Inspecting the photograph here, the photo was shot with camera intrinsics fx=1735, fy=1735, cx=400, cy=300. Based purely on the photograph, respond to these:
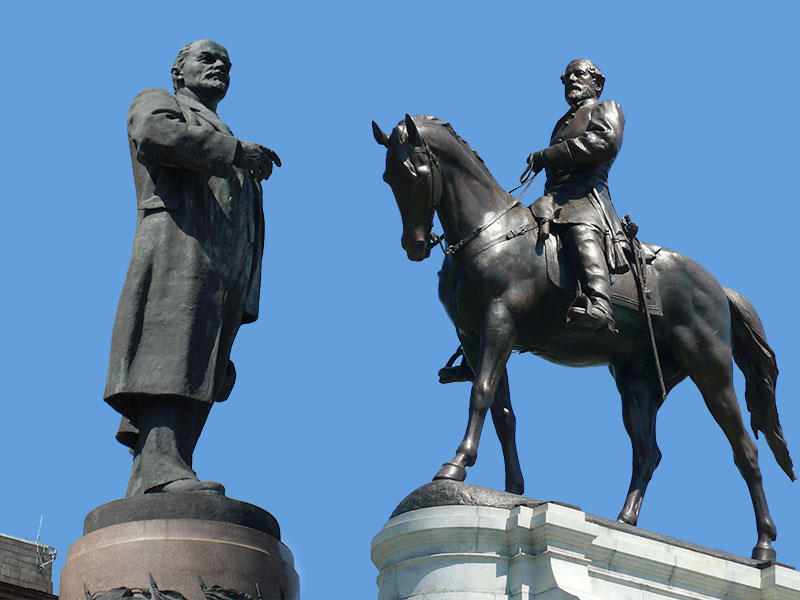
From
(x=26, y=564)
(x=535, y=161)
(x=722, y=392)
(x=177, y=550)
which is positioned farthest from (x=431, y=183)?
(x=26, y=564)

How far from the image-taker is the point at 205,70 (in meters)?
13.1

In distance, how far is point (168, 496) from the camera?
11.4m

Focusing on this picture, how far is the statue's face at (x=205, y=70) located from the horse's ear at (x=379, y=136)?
2362mm

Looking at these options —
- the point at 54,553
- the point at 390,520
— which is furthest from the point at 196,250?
the point at 54,553

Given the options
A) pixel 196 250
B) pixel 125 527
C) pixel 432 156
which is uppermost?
pixel 432 156

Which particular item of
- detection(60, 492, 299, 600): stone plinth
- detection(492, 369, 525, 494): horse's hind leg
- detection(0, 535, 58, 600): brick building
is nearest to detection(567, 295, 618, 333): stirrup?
detection(492, 369, 525, 494): horse's hind leg

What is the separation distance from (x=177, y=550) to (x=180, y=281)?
6.60 ft

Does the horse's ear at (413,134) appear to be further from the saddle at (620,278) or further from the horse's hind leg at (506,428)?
the horse's hind leg at (506,428)

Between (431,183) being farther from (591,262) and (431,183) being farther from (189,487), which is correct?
(189,487)

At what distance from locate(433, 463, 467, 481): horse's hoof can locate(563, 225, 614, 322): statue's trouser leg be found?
1.91m

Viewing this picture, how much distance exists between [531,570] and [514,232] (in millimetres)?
3223

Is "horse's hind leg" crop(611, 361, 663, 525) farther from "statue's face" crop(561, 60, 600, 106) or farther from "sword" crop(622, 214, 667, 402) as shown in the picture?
"statue's face" crop(561, 60, 600, 106)

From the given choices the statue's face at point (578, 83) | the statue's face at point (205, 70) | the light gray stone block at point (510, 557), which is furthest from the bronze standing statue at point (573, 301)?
the statue's face at point (205, 70)

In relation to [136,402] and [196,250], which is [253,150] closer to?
[196,250]
